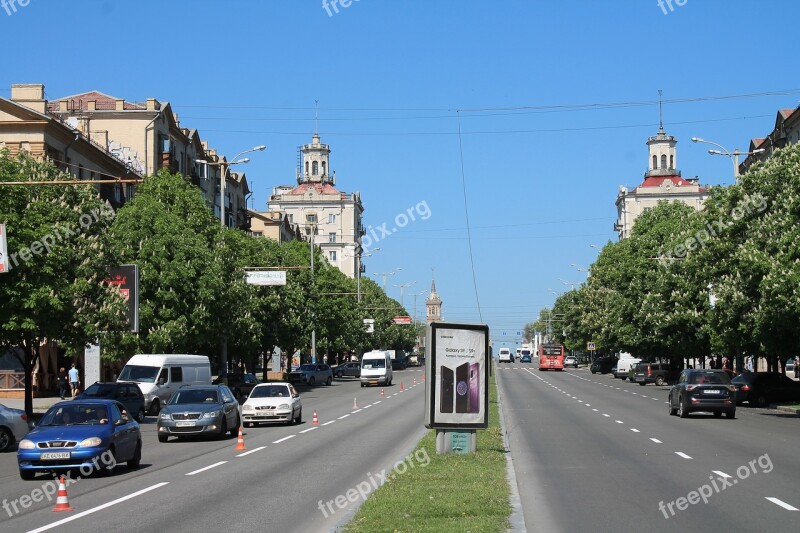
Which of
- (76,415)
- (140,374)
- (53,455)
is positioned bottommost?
(53,455)

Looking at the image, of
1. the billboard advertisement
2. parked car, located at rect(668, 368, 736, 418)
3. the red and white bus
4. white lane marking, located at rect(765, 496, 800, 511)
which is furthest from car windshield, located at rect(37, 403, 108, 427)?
the red and white bus

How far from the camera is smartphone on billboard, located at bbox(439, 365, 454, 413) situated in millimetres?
20312

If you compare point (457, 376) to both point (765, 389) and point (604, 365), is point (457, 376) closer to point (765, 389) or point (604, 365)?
point (765, 389)

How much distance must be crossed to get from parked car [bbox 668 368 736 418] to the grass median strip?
19167 mm

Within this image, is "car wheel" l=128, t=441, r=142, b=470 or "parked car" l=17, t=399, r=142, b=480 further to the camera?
"car wheel" l=128, t=441, r=142, b=470

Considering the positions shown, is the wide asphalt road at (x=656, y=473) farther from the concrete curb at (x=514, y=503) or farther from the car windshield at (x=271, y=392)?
the car windshield at (x=271, y=392)

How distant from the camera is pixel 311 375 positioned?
81.4 m

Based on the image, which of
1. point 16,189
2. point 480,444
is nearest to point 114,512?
point 480,444

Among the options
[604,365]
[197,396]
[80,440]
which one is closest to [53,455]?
[80,440]

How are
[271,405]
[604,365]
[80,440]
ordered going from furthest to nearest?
[604,365]
[271,405]
[80,440]

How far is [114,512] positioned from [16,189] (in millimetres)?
21534

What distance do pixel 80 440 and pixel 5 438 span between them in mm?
9039

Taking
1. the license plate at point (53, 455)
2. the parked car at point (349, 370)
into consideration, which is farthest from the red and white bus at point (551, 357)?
the license plate at point (53, 455)

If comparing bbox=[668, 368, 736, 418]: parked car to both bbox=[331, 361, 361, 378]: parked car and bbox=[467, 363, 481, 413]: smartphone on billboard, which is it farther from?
bbox=[331, 361, 361, 378]: parked car
